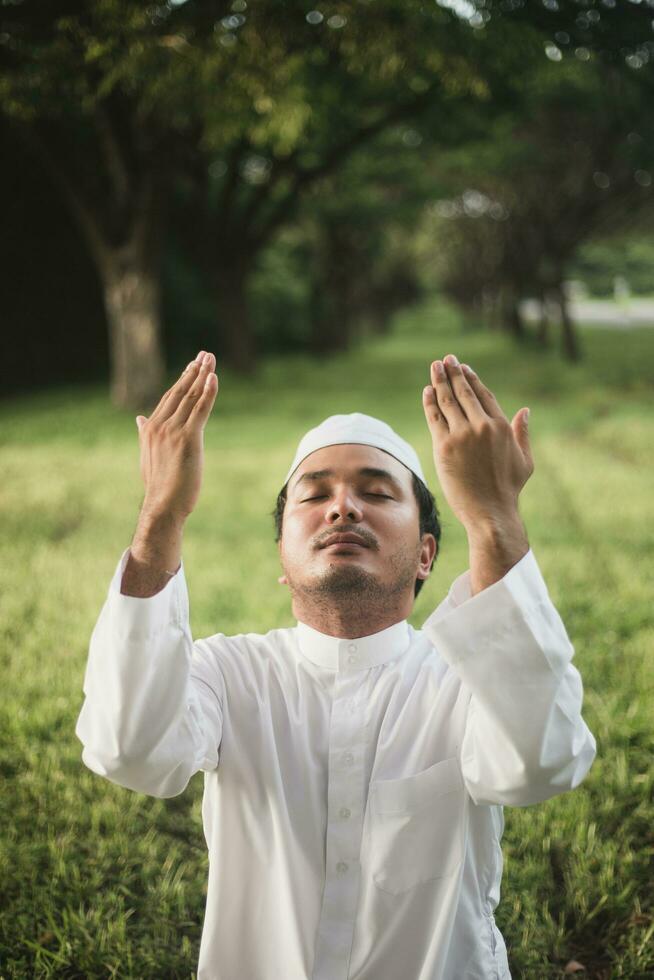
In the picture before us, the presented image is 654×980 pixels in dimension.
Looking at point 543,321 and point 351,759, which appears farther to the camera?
point 543,321

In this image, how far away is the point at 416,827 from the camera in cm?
194

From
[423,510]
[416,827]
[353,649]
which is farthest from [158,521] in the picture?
[423,510]

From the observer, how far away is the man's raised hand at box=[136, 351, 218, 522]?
180cm

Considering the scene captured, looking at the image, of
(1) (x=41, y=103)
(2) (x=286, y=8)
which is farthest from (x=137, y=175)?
(2) (x=286, y=8)

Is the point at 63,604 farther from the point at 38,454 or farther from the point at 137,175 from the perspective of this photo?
the point at 137,175

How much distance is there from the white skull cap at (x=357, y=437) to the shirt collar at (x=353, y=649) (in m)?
0.52

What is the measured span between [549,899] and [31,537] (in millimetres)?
5483

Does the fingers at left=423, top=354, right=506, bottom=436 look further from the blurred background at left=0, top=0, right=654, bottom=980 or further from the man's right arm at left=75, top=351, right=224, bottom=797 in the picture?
the blurred background at left=0, top=0, right=654, bottom=980

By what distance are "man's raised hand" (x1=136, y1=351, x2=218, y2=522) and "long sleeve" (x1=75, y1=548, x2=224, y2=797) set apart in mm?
163

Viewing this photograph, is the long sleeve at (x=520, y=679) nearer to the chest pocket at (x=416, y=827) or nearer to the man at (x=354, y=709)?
the man at (x=354, y=709)

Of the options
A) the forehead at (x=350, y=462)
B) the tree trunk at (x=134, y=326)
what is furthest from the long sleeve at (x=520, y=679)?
the tree trunk at (x=134, y=326)

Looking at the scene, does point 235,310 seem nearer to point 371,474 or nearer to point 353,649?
point 371,474

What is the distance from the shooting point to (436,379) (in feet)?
6.00

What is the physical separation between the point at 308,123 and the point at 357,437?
35.9 feet
